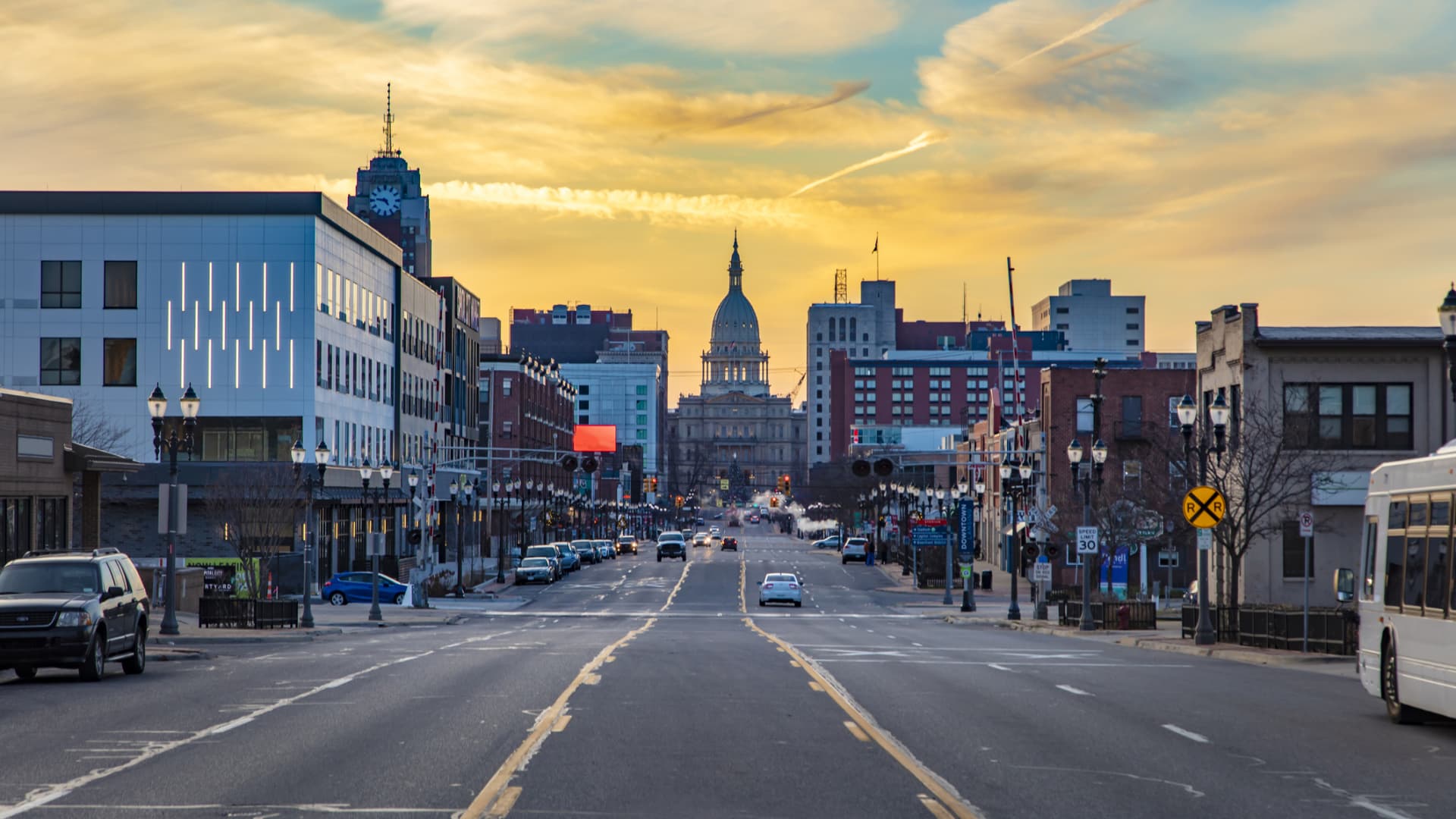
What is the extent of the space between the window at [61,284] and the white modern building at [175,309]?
0.06 meters

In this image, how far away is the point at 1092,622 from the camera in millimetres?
48094

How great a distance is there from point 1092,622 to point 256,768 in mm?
36591

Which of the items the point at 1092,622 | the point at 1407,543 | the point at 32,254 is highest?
the point at 32,254

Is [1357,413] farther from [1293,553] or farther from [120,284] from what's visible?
[120,284]

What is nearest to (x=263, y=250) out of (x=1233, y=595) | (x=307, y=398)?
(x=307, y=398)

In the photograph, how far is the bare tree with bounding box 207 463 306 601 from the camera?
202 ft

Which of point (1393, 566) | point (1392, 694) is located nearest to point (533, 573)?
point (1393, 566)

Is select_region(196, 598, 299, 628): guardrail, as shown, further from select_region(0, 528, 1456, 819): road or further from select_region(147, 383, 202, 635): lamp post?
select_region(0, 528, 1456, 819): road

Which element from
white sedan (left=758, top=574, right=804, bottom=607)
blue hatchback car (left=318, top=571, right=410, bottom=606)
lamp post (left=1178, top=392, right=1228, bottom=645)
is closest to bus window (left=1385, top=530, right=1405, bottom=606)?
lamp post (left=1178, top=392, right=1228, bottom=645)

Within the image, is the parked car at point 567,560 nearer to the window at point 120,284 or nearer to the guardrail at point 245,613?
the window at point 120,284

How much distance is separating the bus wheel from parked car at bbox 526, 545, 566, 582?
71.6 metres

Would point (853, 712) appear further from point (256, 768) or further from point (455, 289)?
point (455, 289)

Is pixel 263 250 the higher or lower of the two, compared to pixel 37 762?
higher

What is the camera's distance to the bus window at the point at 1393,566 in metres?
19.8
